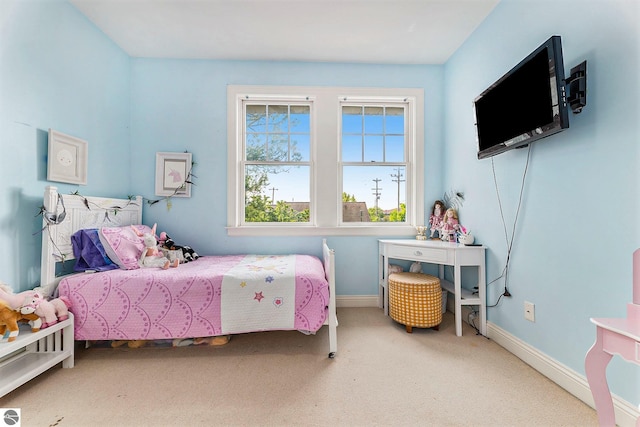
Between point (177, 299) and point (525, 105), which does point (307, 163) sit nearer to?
point (177, 299)

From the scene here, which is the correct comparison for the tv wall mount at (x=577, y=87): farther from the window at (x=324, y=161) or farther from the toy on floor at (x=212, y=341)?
the toy on floor at (x=212, y=341)

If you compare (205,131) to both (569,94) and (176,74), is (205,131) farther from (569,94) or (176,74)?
(569,94)

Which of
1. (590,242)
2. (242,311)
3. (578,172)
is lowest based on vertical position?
(242,311)

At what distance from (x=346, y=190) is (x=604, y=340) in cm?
→ 226

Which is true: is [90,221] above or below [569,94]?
below

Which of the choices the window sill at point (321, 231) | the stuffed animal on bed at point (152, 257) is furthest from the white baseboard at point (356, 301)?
the stuffed animal on bed at point (152, 257)

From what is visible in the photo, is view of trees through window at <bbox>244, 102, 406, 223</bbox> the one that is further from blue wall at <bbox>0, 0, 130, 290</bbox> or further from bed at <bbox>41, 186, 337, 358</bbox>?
blue wall at <bbox>0, 0, 130, 290</bbox>

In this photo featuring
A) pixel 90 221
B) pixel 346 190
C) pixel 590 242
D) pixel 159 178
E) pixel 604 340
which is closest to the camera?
pixel 604 340

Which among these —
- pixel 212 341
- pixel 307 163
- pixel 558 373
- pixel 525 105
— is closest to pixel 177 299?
pixel 212 341

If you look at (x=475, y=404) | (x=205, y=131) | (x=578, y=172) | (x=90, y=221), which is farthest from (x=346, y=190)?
(x=90, y=221)

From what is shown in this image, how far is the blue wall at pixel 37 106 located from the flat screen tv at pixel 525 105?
3193 mm

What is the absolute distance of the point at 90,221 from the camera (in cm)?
219

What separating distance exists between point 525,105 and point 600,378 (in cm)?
146

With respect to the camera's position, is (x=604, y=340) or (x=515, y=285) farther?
(x=515, y=285)
